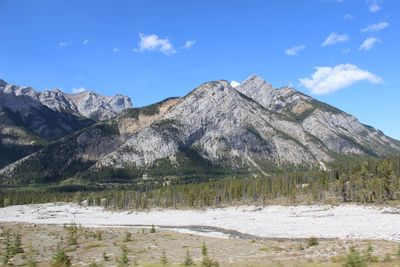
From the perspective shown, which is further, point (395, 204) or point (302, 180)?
point (302, 180)

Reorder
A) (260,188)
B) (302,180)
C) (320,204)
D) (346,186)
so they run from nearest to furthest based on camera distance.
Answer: (320,204)
(346,186)
(260,188)
(302,180)

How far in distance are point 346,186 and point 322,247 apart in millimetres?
108235

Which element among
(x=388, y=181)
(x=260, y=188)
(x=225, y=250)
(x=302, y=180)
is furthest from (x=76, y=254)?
(x=302, y=180)

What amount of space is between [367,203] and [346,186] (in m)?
19.8

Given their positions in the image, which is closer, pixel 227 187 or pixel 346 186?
pixel 346 186

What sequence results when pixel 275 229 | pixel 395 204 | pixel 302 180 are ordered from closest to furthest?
1. pixel 275 229
2. pixel 395 204
3. pixel 302 180

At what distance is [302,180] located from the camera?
647ft

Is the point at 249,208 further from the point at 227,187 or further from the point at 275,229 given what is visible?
the point at 275,229

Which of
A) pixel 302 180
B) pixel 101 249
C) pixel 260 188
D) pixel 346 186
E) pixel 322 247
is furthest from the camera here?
pixel 302 180

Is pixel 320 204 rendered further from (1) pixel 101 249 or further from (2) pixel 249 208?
(1) pixel 101 249

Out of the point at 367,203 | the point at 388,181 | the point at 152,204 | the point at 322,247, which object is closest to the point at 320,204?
the point at 367,203

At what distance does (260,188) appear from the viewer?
171000mm

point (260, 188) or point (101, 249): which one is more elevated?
point (260, 188)

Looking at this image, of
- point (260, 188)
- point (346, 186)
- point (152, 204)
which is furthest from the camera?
point (152, 204)
